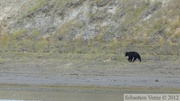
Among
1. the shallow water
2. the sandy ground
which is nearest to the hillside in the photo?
the sandy ground

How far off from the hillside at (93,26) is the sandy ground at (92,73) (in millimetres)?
2091

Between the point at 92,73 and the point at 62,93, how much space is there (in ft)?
13.3

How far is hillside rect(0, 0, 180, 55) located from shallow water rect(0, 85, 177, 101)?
6427 mm

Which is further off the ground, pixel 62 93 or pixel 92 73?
pixel 92 73

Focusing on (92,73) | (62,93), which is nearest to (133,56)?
(92,73)

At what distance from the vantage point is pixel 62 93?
67.2 ft

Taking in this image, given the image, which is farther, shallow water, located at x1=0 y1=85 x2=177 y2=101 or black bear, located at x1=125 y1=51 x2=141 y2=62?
black bear, located at x1=125 y1=51 x2=141 y2=62

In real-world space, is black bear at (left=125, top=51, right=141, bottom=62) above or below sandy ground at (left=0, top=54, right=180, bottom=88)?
above

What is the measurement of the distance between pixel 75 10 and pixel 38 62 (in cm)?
619

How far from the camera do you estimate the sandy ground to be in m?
22.4

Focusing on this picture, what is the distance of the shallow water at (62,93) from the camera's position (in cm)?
1908

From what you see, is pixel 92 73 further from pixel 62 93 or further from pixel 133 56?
pixel 62 93

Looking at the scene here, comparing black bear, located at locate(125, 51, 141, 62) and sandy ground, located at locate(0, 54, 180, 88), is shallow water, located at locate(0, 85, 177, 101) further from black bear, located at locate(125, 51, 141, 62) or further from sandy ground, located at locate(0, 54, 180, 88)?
black bear, located at locate(125, 51, 141, 62)

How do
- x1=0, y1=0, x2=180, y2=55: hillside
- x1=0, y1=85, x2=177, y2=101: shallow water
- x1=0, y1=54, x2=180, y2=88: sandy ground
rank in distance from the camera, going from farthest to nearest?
x1=0, y1=0, x2=180, y2=55: hillside → x1=0, y1=54, x2=180, y2=88: sandy ground → x1=0, y1=85, x2=177, y2=101: shallow water
